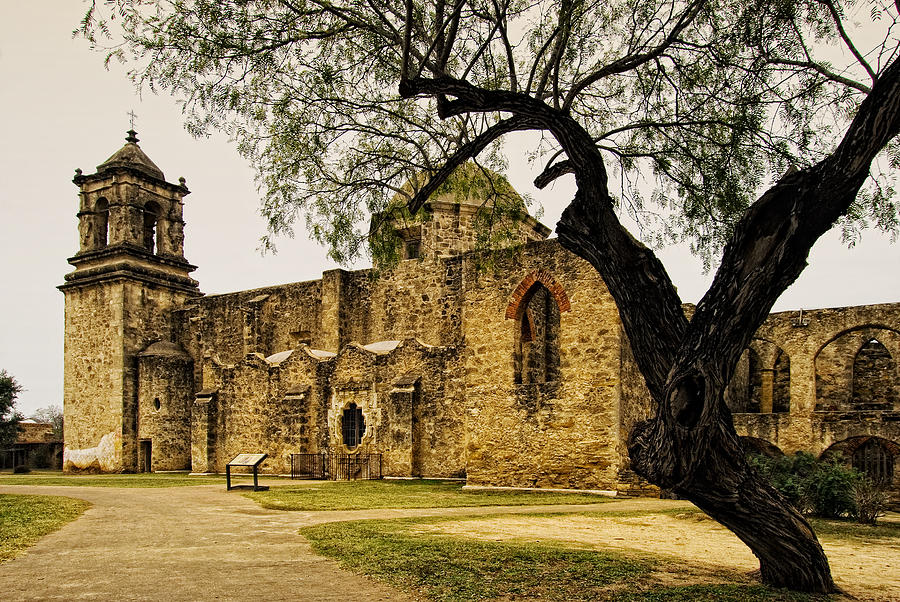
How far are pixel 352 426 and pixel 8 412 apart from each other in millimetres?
24385

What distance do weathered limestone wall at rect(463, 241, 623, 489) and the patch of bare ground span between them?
3761 millimetres

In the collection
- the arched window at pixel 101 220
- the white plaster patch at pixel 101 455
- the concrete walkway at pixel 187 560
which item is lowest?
the white plaster patch at pixel 101 455

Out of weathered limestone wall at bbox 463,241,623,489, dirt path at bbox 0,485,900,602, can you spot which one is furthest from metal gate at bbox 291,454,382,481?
dirt path at bbox 0,485,900,602

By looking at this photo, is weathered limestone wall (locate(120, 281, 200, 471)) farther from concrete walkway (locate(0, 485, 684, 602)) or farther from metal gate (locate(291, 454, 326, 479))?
concrete walkway (locate(0, 485, 684, 602))

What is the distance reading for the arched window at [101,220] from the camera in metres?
29.6

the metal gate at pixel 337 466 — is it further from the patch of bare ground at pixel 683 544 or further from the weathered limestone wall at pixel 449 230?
the patch of bare ground at pixel 683 544

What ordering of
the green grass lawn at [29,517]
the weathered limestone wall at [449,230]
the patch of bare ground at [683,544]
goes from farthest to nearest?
the weathered limestone wall at [449,230]
the green grass lawn at [29,517]
the patch of bare ground at [683,544]

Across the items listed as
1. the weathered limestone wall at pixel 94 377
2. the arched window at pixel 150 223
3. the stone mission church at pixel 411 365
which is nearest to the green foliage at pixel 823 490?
the stone mission church at pixel 411 365

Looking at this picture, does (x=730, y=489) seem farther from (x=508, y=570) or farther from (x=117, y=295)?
(x=117, y=295)

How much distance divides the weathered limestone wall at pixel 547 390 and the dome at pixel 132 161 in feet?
58.3

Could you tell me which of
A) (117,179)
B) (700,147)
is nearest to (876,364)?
(700,147)

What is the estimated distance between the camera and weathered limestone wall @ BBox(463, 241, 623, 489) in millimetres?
15648

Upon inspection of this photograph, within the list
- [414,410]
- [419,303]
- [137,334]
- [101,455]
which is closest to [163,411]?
[101,455]

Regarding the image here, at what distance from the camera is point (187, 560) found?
24.0 feet
